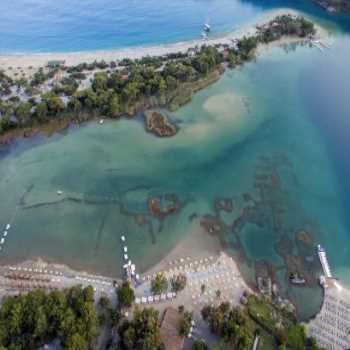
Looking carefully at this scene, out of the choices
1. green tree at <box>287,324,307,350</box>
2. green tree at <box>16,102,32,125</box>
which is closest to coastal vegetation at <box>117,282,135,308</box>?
green tree at <box>287,324,307,350</box>

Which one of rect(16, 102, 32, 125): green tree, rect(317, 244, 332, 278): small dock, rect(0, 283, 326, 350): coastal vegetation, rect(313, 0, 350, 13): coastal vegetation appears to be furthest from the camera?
rect(313, 0, 350, 13): coastal vegetation

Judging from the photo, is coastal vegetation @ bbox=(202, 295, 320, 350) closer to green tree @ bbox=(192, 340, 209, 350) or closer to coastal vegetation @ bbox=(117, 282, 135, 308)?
green tree @ bbox=(192, 340, 209, 350)

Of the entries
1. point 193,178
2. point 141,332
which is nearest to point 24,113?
point 193,178

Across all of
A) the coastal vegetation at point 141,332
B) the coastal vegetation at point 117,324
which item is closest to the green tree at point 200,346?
the coastal vegetation at point 117,324

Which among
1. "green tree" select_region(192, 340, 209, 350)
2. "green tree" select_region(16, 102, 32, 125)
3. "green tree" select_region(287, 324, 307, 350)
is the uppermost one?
"green tree" select_region(16, 102, 32, 125)

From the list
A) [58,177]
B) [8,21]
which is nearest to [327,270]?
[58,177]

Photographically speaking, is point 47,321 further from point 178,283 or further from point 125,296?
point 178,283

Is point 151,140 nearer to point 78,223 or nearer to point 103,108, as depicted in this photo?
point 103,108
